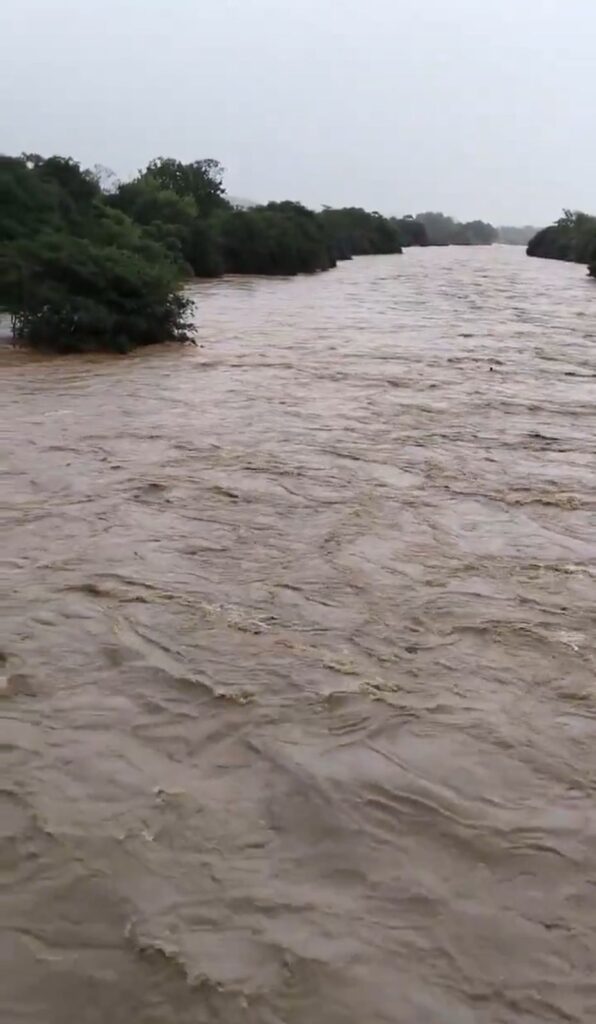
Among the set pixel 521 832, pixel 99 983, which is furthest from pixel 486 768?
pixel 99 983

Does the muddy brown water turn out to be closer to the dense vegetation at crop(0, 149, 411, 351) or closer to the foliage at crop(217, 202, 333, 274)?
the dense vegetation at crop(0, 149, 411, 351)

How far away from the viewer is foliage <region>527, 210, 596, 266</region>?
177ft

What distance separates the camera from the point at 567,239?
62250 mm

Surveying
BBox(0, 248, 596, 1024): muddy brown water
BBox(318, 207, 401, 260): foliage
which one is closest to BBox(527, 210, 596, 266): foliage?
BBox(318, 207, 401, 260): foliage

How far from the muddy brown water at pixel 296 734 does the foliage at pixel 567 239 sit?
143ft

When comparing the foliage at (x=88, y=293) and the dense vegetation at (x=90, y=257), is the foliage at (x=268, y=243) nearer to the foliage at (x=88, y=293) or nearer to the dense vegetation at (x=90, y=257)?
the dense vegetation at (x=90, y=257)

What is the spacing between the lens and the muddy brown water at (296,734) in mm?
2799

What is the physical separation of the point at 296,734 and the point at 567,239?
63.3m

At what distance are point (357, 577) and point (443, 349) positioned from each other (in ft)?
40.1

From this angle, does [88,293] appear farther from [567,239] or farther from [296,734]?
[567,239]

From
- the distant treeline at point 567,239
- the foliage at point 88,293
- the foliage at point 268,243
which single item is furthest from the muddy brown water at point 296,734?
the distant treeline at point 567,239

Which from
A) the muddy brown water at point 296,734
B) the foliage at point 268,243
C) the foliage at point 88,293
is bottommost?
the muddy brown water at point 296,734

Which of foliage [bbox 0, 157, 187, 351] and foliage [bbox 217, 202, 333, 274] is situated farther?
foliage [bbox 217, 202, 333, 274]

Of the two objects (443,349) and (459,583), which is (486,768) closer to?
(459,583)
